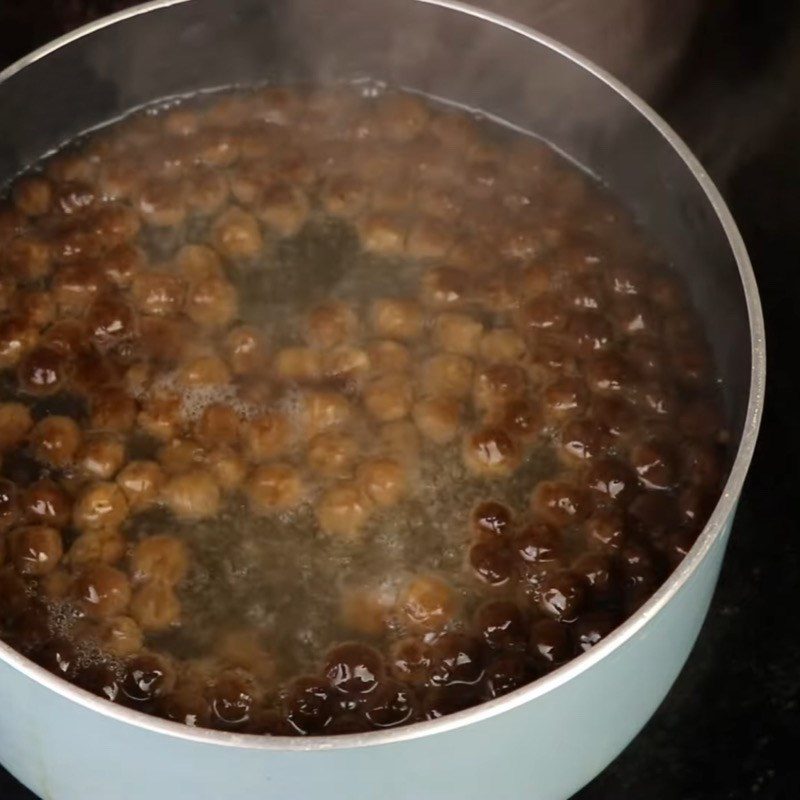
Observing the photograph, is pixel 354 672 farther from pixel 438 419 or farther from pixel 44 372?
pixel 44 372

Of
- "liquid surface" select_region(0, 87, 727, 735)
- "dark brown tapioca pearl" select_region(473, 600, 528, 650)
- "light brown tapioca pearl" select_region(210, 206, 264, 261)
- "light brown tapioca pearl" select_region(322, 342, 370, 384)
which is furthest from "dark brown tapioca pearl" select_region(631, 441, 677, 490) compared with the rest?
"light brown tapioca pearl" select_region(210, 206, 264, 261)

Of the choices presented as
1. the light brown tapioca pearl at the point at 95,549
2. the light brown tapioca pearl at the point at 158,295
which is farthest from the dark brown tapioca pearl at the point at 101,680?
the light brown tapioca pearl at the point at 158,295

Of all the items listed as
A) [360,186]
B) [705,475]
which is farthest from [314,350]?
[705,475]

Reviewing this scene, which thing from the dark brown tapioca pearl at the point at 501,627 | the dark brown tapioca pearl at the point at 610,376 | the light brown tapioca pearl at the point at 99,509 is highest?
the dark brown tapioca pearl at the point at 610,376

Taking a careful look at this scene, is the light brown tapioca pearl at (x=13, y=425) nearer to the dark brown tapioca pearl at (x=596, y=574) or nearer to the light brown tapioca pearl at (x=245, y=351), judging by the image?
the light brown tapioca pearl at (x=245, y=351)

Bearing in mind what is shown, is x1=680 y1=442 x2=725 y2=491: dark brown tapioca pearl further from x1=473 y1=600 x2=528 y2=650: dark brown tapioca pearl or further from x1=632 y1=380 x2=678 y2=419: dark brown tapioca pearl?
x1=473 y1=600 x2=528 y2=650: dark brown tapioca pearl

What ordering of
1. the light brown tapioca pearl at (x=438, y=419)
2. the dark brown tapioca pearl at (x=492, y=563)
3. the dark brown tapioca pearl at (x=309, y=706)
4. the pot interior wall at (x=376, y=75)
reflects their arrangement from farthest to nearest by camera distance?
1. the pot interior wall at (x=376, y=75)
2. the light brown tapioca pearl at (x=438, y=419)
3. the dark brown tapioca pearl at (x=492, y=563)
4. the dark brown tapioca pearl at (x=309, y=706)

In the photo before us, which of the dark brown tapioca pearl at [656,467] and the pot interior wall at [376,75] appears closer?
the dark brown tapioca pearl at [656,467]
